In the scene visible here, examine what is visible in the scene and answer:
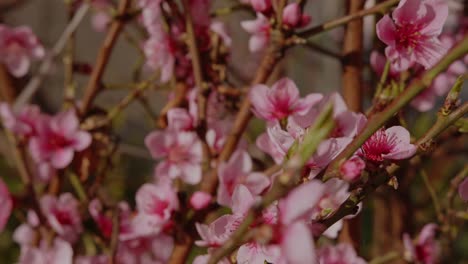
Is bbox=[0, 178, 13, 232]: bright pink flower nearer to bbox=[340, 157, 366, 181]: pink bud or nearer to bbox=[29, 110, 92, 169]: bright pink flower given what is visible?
bbox=[29, 110, 92, 169]: bright pink flower

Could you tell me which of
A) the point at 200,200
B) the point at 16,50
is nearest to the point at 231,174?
the point at 200,200

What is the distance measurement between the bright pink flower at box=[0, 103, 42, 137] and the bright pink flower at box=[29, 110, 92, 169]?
0.02 m

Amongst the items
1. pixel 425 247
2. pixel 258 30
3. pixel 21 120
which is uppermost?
pixel 258 30

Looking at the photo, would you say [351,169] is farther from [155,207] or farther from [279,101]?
[155,207]

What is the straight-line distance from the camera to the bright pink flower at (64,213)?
90cm

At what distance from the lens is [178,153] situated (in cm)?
85

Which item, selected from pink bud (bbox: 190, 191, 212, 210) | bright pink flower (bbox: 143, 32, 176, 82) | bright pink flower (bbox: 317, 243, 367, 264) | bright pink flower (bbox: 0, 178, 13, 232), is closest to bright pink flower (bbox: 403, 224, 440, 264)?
bright pink flower (bbox: 317, 243, 367, 264)

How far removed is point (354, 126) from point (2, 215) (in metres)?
0.49

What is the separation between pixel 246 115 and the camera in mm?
756

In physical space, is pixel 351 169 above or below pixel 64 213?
above

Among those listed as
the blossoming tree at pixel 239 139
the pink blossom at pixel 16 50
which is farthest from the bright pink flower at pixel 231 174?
the pink blossom at pixel 16 50

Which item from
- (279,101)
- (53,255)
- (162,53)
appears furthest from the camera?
(162,53)

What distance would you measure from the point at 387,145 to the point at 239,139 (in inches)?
12.5

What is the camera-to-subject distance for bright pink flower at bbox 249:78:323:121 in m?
0.65
